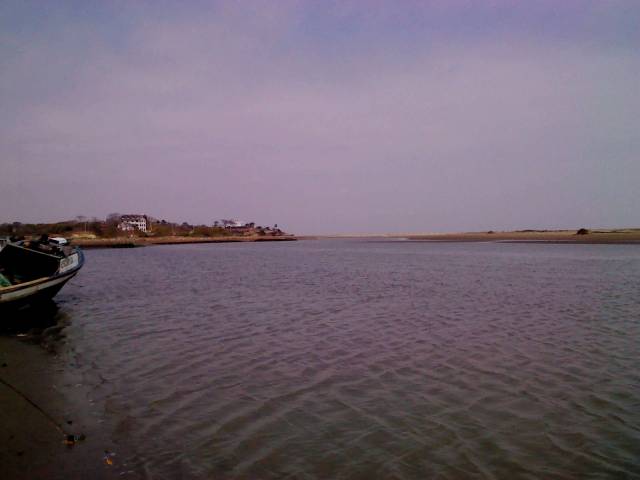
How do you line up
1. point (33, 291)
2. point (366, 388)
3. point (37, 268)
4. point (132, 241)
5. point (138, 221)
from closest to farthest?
point (366, 388), point (33, 291), point (37, 268), point (132, 241), point (138, 221)

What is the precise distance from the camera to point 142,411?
21.3 ft

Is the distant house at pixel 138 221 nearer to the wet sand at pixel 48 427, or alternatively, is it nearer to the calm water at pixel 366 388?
the calm water at pixel 366 388

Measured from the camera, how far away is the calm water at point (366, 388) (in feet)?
16.9

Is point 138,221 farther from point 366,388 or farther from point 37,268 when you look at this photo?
point 366,388

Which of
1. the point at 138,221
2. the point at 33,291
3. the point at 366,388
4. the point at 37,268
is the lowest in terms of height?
the point at 366,388

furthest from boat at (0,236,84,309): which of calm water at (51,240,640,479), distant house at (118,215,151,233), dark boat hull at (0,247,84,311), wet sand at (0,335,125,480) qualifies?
distant house at (118,215,151,233)

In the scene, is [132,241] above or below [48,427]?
above

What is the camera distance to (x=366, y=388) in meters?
7.47

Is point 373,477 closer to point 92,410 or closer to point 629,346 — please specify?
point 92,410

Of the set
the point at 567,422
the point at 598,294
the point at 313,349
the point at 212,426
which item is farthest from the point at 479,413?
the point at 598,294

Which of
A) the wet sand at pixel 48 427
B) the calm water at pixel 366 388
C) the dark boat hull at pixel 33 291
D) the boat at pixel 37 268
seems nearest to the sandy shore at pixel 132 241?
the boat at pixel 37 268

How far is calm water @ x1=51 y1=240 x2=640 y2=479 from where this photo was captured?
516 centimetres

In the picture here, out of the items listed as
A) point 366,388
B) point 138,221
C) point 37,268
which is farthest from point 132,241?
point 366,388

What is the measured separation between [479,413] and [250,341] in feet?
18.5
